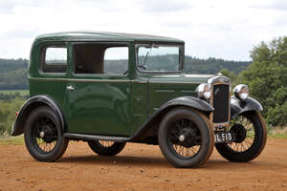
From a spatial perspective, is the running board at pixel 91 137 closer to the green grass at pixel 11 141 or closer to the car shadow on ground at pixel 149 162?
the car shadow on ground at pixel 149 162

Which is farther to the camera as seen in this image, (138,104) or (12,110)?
(12,110)

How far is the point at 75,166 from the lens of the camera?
9227 mm

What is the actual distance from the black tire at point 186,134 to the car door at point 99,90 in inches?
30.0

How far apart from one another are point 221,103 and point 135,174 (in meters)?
1.94

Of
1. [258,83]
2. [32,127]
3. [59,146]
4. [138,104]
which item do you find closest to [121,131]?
[138,104]

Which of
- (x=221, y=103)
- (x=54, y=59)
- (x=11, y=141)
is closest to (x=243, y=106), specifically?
(x=221, y=103)

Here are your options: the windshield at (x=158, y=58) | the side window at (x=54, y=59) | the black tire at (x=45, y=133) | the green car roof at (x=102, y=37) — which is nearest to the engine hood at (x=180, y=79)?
the windshield at (x=158, y=58)

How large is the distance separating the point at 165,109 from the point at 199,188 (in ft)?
7.48

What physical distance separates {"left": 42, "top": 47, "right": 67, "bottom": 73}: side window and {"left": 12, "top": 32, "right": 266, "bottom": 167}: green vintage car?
0.06 feet

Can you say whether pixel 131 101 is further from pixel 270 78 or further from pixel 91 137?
pixel 270 78

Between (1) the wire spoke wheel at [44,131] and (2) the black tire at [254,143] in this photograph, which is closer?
(2) the black tire at [254,143]

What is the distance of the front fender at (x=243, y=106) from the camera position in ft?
31.3

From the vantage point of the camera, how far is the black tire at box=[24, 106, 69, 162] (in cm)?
993

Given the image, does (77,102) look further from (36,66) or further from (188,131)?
(188,131)
